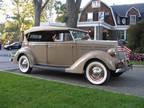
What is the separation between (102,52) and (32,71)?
10.8ft

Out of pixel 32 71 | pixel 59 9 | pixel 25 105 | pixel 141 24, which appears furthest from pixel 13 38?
pixel 25 105

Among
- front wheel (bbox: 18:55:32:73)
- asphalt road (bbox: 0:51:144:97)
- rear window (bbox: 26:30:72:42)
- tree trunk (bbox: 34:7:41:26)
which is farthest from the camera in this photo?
tree trunk (bbox: 34:7:41:26)

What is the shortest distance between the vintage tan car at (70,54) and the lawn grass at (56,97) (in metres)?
1.28

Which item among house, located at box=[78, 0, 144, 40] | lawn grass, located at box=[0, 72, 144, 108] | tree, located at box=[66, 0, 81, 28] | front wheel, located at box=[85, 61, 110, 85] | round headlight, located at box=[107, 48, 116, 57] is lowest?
lawn grass, located at box=[0, 72, 144, 108]

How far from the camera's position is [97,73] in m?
10.2

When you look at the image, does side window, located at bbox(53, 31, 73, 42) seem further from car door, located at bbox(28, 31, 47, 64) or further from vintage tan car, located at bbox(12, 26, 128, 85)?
car door, located at bbox(28, 31, 47, 64)

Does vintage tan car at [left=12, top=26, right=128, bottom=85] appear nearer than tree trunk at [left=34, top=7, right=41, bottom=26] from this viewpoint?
Yes

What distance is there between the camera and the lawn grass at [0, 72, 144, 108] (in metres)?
7.12

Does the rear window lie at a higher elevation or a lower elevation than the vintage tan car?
higher

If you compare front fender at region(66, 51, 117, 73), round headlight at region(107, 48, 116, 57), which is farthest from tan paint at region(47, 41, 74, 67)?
round headlight at region(107, 48, 116, 57)

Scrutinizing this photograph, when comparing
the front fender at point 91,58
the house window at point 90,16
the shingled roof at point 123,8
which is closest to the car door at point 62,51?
the front fender at point 91,58

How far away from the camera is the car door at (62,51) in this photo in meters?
10.8

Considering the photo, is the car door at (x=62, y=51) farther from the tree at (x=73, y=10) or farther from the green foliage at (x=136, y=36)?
the green foliage at (x=136, y=36)

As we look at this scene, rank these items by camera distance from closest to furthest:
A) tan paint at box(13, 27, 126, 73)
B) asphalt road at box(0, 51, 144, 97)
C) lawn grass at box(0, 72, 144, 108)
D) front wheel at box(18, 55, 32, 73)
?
lawn grass at box(0, 72, 144, 108) → asphalt road at box(0, 51, 144, 97) → tan paint at box(13, 27, 126, 73) → front wheel at box(18, 55, 32, 73)
